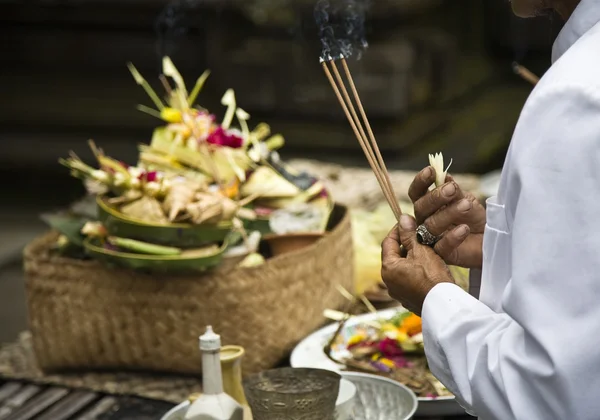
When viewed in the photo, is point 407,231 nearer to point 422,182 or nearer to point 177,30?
point 422,182

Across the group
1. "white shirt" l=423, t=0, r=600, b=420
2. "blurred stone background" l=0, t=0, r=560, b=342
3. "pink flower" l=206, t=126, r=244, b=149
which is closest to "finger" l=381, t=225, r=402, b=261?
"white shirt" l=423, t=0, r=600, b=420

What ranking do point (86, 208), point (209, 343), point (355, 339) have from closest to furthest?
point (209, 343)
point (355, 339)
point (86, 208)

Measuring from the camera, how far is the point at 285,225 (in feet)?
8.00

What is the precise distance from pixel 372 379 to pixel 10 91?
500cm

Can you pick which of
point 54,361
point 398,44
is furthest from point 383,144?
point 54,361

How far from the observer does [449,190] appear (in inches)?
53.0

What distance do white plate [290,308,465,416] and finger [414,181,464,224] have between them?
0.61m

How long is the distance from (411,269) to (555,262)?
0.30m

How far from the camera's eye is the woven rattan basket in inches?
84.5

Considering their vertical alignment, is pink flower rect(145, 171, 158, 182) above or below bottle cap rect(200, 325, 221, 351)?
above

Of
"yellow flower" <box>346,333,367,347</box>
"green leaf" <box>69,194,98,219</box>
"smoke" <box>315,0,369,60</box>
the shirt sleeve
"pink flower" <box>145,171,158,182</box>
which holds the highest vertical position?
"smoke" <box>315,0,369,60</box>

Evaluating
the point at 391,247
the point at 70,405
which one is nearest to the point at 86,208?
the point at 70,405

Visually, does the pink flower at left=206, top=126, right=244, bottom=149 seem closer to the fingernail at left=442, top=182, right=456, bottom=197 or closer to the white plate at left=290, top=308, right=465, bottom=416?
the white plate at left=290, top=308, right=465, bottom=416

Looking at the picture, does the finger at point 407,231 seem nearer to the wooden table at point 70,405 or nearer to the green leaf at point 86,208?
the wooden table at point 70,405
